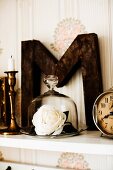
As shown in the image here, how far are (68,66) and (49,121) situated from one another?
0.82ft

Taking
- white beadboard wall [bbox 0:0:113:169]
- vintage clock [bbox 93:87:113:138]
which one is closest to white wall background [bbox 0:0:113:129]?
white beadboard wall [bbox 0:0:113:169]

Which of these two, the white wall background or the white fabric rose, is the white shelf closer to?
the white fabric rose

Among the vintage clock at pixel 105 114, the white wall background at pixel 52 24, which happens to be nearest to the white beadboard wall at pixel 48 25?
the white wall background at pixel 52 24

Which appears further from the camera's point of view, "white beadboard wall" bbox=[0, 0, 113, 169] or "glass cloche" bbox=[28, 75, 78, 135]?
"white beadboard wall" bbox=[0, 0, 113, 169]

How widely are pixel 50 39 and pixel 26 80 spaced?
0.19m

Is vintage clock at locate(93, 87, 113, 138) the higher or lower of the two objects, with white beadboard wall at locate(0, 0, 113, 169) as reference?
lower

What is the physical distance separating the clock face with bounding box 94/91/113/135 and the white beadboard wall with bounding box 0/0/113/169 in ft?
0.52

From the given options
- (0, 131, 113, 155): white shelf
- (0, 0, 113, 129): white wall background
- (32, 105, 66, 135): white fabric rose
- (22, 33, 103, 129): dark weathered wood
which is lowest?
(0, 131, 113, 155): white shelf

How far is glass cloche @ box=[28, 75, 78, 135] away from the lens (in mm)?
884

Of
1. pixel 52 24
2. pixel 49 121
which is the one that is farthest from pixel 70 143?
pixel 52 24

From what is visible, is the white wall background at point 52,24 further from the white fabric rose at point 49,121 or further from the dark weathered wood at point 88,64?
the white fabric rose at point 49,121

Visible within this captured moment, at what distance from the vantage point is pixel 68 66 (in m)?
1.04

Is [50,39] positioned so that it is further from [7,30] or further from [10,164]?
[10,164]

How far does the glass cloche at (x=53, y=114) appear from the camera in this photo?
0.88 meters
